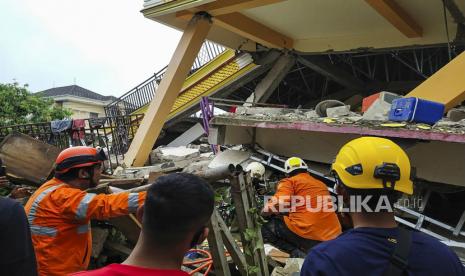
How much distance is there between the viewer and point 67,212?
2.59 meters

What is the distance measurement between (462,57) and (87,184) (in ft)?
18.6

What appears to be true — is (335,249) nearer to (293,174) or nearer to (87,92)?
(293,174)

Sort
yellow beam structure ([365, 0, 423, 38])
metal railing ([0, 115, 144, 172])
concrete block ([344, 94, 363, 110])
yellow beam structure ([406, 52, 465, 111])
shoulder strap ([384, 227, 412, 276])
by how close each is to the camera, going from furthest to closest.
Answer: concrete block ([344, 94, 363, 110]), metal railing ([0, 115, 144, 172]), yellow beam structure ([365, 0, 423, 38]), yellow beam structure ([406, 52, 465, 111]), shoulder strap ([384, 227, 412, 276])

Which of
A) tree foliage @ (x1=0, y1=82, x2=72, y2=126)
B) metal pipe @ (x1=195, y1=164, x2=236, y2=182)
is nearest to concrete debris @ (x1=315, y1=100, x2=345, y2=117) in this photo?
metal pipe @ (x1=195, y1=164, x2=236, y2=182)

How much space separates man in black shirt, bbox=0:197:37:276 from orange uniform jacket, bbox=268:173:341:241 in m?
3.28

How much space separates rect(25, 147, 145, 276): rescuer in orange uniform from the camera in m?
2.50

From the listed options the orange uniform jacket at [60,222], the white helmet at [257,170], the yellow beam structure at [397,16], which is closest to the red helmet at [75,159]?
the orange uniform jacket at [60,222]

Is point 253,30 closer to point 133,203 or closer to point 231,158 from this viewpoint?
point 231,158

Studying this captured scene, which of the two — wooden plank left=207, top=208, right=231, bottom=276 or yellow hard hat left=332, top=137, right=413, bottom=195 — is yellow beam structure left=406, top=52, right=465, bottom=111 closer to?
wooden plank left=207, top=208, right=231, bottom=276

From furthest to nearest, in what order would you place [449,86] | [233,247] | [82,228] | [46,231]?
[449,86] < [233,247] < [82,228] < [46,231]

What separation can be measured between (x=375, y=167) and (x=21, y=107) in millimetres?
14364

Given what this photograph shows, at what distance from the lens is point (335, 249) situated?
1405 mm

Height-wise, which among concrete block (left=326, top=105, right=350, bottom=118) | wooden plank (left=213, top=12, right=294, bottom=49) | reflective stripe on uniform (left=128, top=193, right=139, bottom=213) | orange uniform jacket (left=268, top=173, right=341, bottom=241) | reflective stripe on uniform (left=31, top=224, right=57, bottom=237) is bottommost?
orange uniform jacket (left=268, top=173, right=341, bottom=241)

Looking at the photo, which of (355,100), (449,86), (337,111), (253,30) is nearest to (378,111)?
(337,111)
